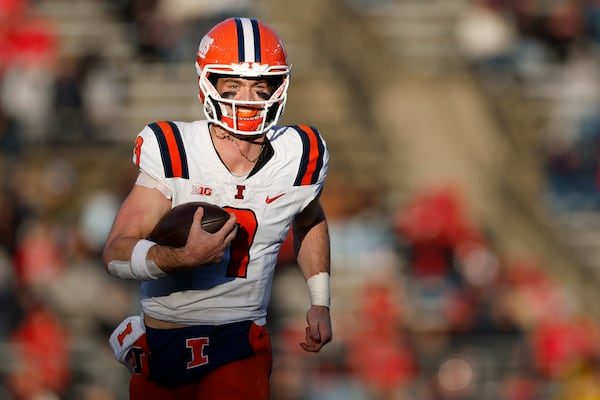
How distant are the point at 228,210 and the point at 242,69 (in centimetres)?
53

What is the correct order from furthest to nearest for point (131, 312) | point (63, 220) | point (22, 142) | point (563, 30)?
point (563, 30)
point (22, 142)
point (63, 220)
point (131, 312)

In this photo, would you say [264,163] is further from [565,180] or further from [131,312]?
[565,180]

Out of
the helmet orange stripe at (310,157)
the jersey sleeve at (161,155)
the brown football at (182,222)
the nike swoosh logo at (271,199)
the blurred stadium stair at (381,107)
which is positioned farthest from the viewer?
the blurred stadium stair at (381,107)

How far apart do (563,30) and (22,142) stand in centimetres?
633

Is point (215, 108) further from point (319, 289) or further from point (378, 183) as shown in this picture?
point (378, 183)

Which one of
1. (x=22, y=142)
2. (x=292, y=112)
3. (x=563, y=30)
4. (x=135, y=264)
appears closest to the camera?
(x=135, y=264)

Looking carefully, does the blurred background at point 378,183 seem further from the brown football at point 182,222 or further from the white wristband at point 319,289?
the brown football at point 182,222

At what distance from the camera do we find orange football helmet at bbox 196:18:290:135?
16.0 ft

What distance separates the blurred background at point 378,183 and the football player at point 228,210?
463cm

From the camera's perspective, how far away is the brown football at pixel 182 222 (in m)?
4.50

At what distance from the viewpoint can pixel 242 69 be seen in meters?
4.88

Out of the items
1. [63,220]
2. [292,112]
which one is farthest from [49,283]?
[292,112]

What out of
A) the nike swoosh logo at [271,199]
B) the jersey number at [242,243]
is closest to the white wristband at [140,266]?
the jersey number at [242,243]

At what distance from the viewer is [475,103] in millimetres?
13992
